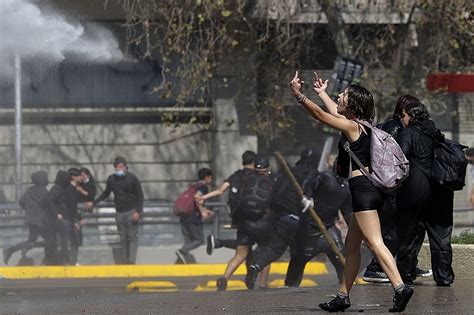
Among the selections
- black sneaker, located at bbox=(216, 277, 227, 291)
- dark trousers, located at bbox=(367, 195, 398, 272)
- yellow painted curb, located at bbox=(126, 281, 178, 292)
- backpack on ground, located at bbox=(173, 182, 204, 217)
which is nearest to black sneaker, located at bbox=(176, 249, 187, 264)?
backpack on ground, located at bbox=(173, 182, 204, 217)

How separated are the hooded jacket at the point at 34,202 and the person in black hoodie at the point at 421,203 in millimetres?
8720

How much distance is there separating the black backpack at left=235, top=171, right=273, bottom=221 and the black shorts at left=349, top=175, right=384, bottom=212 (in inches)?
266

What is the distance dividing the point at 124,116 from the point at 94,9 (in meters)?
2.53

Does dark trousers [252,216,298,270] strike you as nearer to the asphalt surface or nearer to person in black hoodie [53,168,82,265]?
the asphalt surface

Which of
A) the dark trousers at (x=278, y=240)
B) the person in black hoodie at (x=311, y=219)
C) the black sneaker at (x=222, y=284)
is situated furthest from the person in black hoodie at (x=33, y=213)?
the person in black hoodie at (x=311, y=219)

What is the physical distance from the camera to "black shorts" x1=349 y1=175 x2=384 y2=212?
8891 millimetres

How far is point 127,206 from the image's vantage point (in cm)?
1923

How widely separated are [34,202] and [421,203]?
915 cm

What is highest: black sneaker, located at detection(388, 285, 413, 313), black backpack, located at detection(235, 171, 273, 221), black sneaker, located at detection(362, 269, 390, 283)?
black sneaker, located at detection(388, 285, 413, 313)

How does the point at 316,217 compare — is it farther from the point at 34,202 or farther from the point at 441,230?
the point at 34,202

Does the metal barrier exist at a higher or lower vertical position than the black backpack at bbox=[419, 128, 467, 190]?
lower

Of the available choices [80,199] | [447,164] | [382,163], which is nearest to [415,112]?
[447,164]

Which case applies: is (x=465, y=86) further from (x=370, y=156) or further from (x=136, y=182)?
(x=370, y=156)

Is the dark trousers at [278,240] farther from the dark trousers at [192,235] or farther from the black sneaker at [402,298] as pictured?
the black sneaker at [402,298]
